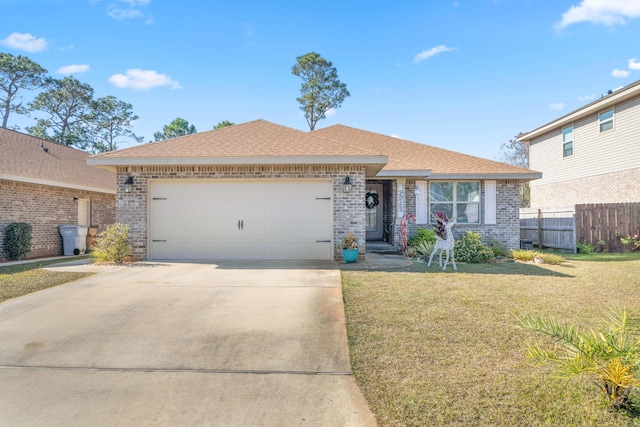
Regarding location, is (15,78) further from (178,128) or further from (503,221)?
(503,221)

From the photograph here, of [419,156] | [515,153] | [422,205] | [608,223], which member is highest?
[515,153]

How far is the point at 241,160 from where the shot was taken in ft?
30.6

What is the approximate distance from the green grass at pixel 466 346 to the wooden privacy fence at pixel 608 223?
22.9 feet

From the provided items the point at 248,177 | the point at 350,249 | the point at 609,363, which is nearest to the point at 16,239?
the point at 248,177

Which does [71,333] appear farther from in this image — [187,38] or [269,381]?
[187,38]

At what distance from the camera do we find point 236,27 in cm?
1282

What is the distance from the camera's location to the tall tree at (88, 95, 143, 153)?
35.2 m

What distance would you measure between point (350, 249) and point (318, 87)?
2372 cm

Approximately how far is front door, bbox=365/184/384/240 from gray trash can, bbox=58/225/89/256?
1101cm

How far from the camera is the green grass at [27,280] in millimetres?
6160

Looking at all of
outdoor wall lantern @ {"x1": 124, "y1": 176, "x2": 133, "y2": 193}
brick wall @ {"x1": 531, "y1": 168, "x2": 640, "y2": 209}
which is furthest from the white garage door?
brick wall @ {"x1": 531, "y1": 168, "x2": 640, "y2": 209}

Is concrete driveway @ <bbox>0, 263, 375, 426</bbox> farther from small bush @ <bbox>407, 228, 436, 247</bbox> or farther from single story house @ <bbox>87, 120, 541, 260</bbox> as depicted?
small bush @ <bbox>407, 228, 436, 247</bbox>

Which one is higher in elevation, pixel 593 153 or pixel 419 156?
pixel 593 153

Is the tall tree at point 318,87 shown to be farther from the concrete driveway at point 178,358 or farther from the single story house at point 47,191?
the concrete driveway at point 178,358
